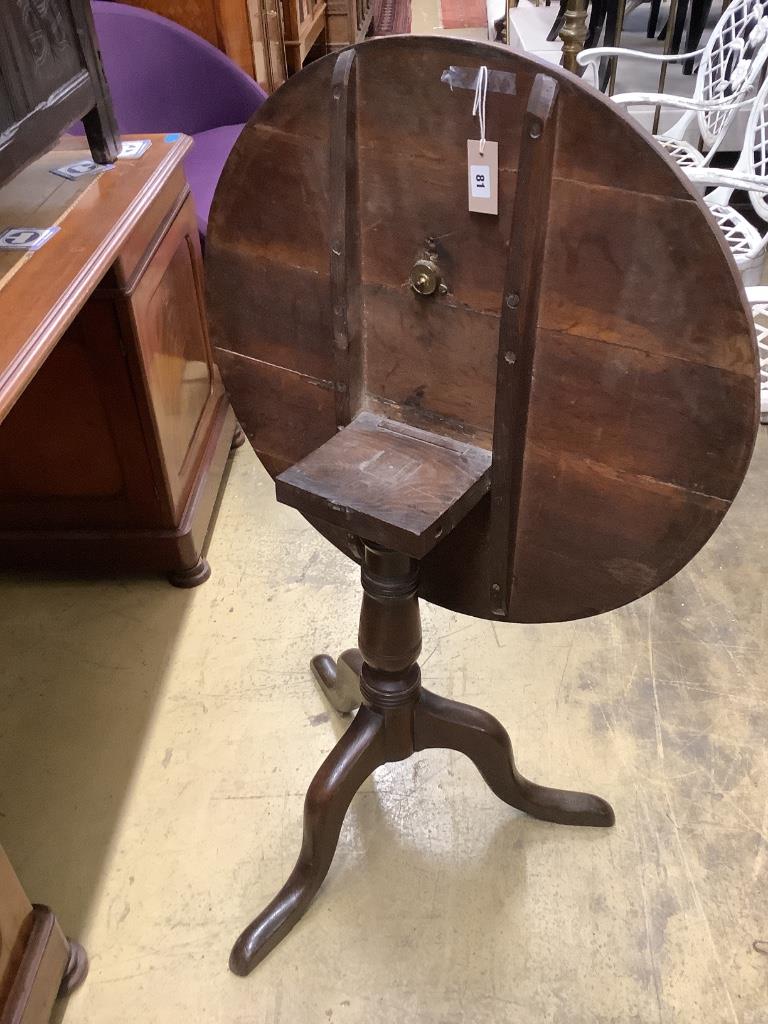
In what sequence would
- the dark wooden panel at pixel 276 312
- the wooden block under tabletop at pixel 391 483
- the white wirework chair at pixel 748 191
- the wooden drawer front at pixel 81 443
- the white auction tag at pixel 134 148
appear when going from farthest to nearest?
the white wirework chair at pixel 748 191, the white auction tag at pixel 134 148, the wooden drawer front at pixel 81 443, the dark wooden panel at pixel 276 312, the wooden block under tabletop at pixel 391 483

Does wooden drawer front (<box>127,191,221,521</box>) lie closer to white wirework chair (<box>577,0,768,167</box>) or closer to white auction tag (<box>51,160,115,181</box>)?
white auction tag (<box>51,160,115,181</box>)

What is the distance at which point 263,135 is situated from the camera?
94cm

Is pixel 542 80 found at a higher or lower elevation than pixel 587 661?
higher

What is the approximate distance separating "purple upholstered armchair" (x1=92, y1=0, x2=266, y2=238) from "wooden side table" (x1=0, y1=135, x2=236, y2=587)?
1.95 ft

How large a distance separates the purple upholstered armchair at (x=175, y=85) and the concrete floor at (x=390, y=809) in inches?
49.5

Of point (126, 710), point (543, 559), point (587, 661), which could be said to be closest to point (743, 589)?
point (587, 661)

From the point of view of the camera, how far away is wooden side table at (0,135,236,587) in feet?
4.96

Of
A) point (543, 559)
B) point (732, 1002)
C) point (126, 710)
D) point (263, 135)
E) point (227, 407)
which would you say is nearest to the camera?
point (263, 135)

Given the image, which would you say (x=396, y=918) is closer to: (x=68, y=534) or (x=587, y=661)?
(x=587, y=661)

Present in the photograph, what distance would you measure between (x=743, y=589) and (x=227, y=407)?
139cm

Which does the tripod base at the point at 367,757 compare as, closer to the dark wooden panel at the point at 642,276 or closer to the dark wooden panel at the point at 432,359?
the dark wooden panel at the point at 432,359

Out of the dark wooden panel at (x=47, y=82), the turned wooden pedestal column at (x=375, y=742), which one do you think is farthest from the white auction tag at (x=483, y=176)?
the dark wooden panel at (x=47, y=82)

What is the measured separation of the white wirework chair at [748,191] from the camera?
6.94 feet

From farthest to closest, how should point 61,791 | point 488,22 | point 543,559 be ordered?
point 488,22
point 61,791
point 543,559
